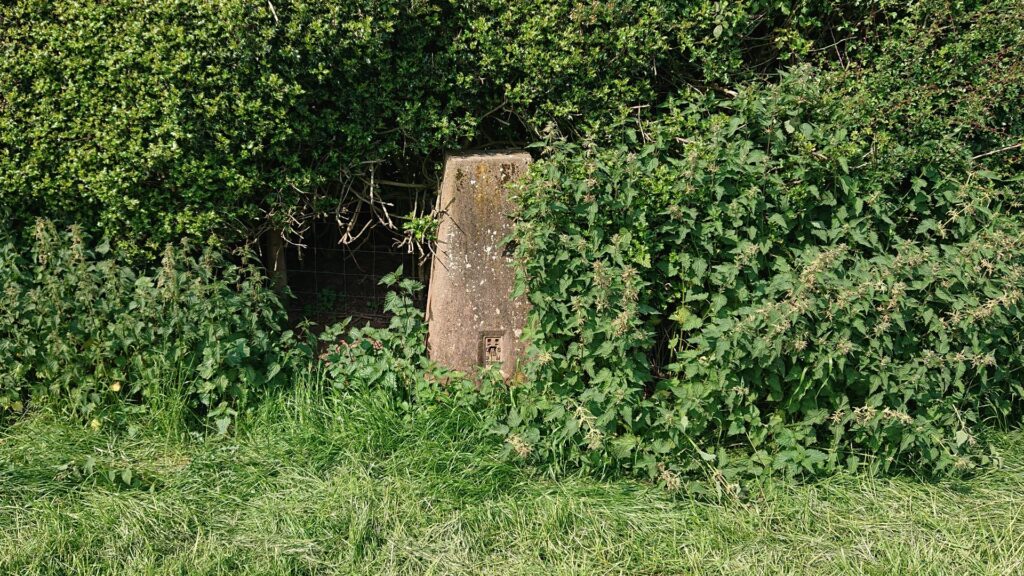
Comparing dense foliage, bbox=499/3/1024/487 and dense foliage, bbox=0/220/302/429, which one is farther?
dense foliage, bbox=0/220/302/429

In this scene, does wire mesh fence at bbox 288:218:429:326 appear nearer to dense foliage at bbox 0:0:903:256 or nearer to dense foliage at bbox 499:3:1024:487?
dense foliage at bbox 0:0:903:256

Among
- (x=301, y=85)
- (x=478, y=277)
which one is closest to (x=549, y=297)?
(x=478, y=277)

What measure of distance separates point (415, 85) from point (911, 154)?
2.80m

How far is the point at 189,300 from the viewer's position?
4.46m

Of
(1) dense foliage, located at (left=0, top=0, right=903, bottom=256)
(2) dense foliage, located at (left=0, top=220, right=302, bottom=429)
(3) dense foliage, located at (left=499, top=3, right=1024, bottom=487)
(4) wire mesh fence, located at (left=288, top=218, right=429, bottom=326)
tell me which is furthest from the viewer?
(4) wire mesh fence, located at (left=288, top=218, right=429, bottom=326)

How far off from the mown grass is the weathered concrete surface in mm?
597

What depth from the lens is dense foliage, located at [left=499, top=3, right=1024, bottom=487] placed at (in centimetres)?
405

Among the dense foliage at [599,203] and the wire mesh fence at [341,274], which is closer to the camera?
the dense foliage at [599,203]

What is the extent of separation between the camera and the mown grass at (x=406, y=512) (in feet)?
12.0

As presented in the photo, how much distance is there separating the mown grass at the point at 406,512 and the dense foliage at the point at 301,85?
4.33 ft

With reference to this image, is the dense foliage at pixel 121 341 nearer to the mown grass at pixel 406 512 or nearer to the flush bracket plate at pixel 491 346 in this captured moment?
the mown grass at pixel 406 512

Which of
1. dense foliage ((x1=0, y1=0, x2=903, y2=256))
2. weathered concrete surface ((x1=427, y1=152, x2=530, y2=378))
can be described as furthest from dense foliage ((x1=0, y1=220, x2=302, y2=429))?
weathered concrete surface ((x1=427, y1=152, x2=530, y2=378))

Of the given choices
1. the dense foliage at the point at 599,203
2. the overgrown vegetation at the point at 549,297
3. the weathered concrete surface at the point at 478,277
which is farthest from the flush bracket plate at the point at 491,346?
the dense foliage at the point at 599,203

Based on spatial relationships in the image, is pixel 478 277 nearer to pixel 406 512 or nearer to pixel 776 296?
pixel 406 512
